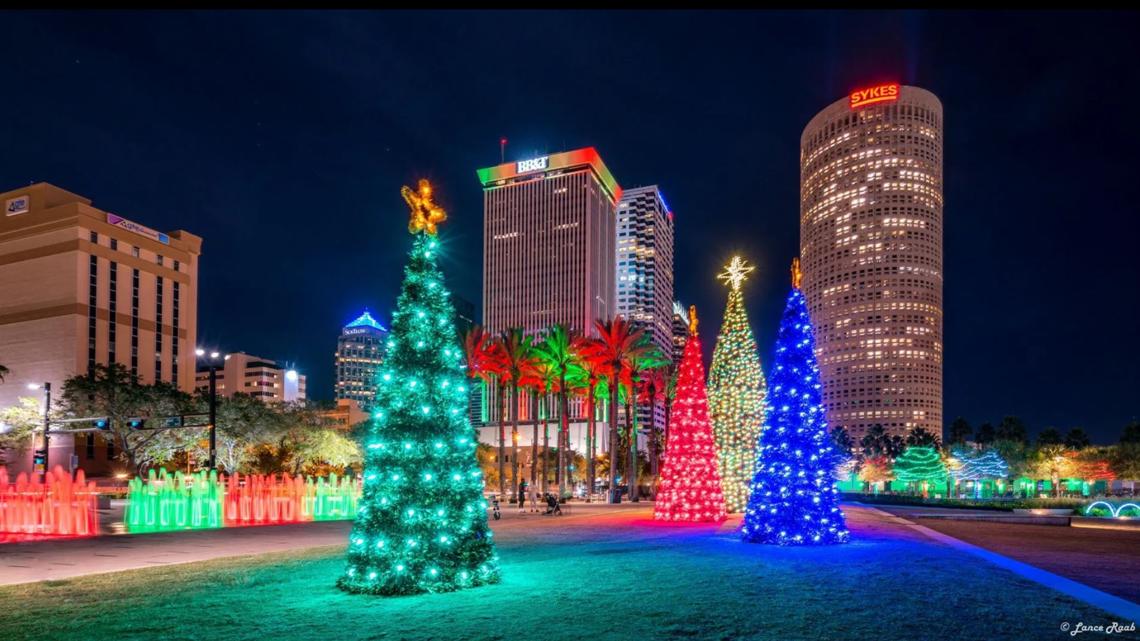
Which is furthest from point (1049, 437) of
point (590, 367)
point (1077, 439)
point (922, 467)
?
point (590, 367)

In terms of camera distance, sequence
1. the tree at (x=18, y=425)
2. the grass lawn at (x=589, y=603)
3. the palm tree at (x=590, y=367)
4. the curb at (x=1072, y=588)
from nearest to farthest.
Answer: the grass lawn at (x=589, y=603) < the curb at (x=1072, y=588) < the palm tree at (x=590, y=367) < the tree at (x=18, y=425)

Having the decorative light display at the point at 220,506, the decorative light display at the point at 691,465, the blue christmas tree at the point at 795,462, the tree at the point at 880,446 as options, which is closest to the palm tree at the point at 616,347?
the decorative light display at the point at 220,506

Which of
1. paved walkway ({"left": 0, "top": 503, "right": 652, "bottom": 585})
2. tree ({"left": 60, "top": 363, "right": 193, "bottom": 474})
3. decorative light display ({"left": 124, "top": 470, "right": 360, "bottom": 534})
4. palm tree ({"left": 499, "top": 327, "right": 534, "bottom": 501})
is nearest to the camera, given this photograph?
paved walkway ({"left": 0, "top": 503, "right": 652, "bottom": 585})

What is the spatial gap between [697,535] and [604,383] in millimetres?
37517

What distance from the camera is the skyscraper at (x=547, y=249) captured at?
622ft

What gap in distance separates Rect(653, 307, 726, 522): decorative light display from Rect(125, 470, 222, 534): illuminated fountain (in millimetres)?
16403

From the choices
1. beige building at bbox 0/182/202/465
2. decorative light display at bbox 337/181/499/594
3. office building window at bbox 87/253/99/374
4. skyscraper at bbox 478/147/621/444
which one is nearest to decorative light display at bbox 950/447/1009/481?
decorative light display at bbox 337/181/499/594

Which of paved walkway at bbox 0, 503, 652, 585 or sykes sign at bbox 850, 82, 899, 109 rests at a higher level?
sykes sign at bbox 850, 82, 899, 109

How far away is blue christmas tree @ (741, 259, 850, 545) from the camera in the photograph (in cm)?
1844

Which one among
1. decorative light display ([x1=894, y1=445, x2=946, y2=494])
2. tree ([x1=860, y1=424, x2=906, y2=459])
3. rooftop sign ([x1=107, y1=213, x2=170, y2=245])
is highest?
rooftop sign ([x1=107, y1=213, x2=170, y2=245])

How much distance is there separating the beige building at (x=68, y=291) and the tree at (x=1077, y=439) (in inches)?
4936

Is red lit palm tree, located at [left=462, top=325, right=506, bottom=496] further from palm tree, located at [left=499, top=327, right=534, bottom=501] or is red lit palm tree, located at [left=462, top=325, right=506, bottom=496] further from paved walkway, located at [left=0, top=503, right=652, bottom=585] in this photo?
paved walkway, located at [left=0, top=503, right=652, bottom=585]

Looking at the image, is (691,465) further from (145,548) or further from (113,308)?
(113,308)

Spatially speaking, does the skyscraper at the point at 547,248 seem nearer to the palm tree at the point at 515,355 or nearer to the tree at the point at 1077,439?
the tree at the point at 1077,439
